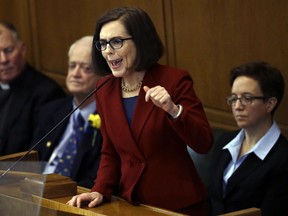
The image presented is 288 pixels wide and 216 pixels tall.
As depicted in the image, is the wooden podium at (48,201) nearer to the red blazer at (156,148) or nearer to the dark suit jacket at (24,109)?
the red blazer at (156,148)

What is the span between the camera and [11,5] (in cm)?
505

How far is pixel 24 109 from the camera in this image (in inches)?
171

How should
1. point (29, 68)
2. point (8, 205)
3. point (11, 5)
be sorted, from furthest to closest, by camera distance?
point (11, 5) < point (29, 68) < point (8, 205)

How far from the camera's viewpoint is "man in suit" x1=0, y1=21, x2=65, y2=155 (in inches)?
169

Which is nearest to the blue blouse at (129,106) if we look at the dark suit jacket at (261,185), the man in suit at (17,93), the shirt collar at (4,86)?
the dark suit jacket at (261,185)

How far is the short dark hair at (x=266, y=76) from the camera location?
3154 mm

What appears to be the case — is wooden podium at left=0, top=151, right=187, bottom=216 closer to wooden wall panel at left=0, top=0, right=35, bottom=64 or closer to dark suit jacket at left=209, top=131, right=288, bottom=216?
dark suit jacket at left=209, top=131, right=288, bottom=216

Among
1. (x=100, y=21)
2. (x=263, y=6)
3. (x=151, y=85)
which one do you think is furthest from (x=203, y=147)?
(x=263, y=6)

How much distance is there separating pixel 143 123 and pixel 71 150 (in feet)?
5.03

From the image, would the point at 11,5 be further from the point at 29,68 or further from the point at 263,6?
the point at 263,6

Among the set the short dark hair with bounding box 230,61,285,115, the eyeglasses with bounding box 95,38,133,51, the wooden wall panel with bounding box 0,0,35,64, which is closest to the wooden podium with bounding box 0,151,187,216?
the eyeglasses with bounding box 95,38,133,51

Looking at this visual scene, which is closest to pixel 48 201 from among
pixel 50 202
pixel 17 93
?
pixel 50 202

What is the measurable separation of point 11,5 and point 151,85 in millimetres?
2905

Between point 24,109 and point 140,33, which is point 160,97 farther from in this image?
point 24,109
